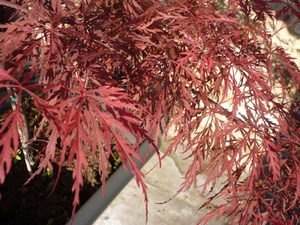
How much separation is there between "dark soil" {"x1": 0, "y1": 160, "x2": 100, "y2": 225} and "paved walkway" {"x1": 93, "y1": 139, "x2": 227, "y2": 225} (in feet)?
0.76

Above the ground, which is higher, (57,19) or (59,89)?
(57,19)

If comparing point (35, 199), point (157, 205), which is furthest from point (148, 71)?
point (157, 205)

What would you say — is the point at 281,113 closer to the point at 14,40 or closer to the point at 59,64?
the point at 59,64

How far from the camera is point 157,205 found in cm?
167

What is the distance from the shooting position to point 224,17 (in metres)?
0.97

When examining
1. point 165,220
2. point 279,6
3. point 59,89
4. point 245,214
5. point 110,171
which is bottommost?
point 165,220

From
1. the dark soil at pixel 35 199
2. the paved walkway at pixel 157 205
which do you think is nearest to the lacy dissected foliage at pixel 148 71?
the dark soil at pixel 35 199

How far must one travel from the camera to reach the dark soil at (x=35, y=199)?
1.28m

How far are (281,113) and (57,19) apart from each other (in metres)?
0.78

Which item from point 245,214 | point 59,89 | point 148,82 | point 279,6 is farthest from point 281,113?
point 279,6

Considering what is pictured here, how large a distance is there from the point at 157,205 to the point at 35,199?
2.04 feet

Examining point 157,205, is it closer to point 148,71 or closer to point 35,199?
point 35,199

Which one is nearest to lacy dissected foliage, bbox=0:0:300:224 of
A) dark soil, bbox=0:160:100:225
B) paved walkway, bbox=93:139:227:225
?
dark soil, bbox=0:160:100:225

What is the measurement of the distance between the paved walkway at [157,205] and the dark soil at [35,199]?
0.76ft
